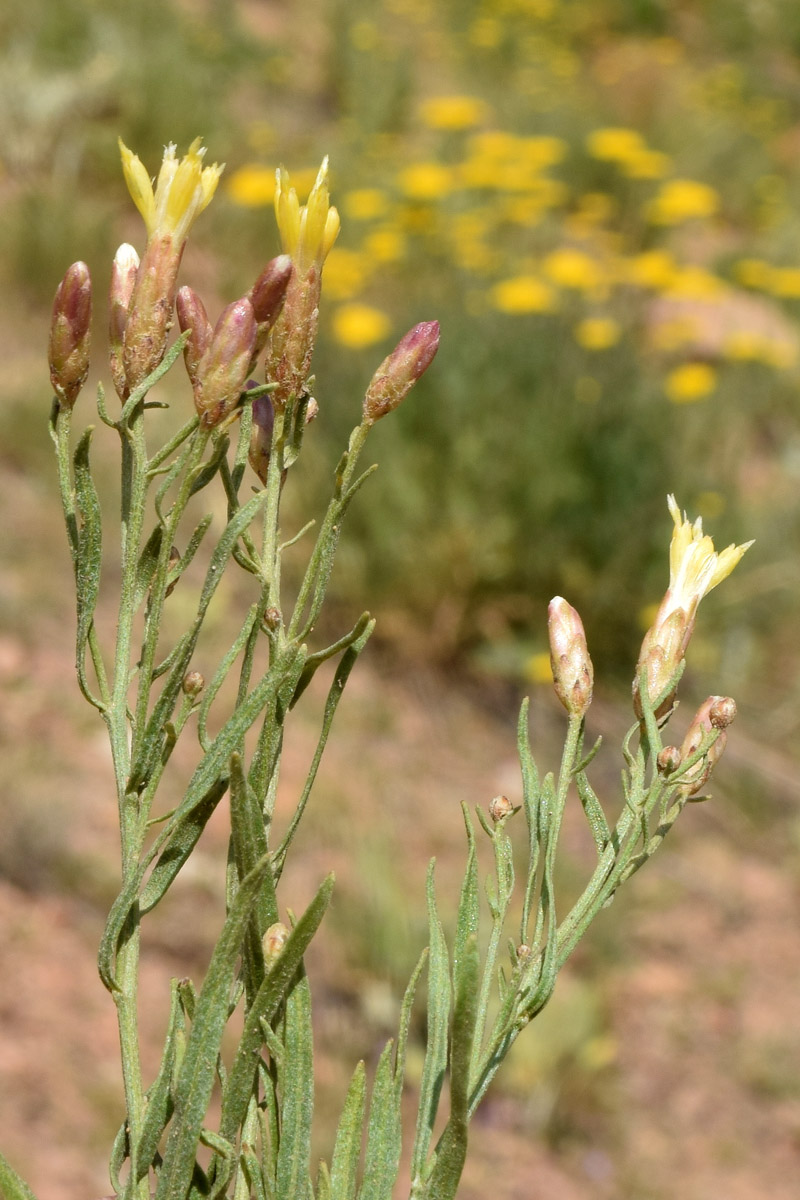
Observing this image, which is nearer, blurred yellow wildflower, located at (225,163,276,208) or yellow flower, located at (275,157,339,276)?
yellow flower, located at (275,157,339,276)

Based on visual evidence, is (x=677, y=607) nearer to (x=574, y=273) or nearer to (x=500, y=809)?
(x=500, y=809)

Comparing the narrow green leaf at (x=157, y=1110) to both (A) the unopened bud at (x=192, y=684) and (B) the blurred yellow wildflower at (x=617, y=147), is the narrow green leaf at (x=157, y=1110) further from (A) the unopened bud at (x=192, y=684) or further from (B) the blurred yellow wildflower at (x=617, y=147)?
(B) the blurred yellow wildflower at (x=617, y=147)

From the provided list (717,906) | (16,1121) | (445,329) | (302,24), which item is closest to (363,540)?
(445,329)

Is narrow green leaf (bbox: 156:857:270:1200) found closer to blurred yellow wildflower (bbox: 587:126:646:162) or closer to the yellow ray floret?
the yellow ray floret

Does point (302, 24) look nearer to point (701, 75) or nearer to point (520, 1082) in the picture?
point (701, 75)

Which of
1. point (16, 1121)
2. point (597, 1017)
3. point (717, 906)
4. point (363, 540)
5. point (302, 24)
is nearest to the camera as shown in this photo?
point (16, 1121)

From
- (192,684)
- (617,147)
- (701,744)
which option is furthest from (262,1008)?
(617,147)

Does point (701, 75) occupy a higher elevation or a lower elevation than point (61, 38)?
higher

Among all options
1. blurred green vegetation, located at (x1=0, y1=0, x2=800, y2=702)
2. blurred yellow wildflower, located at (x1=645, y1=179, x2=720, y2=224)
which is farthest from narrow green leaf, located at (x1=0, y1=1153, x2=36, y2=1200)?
blurred yellow wildflower, located at (x1=645, y1=179, x2=720, y2=224)
